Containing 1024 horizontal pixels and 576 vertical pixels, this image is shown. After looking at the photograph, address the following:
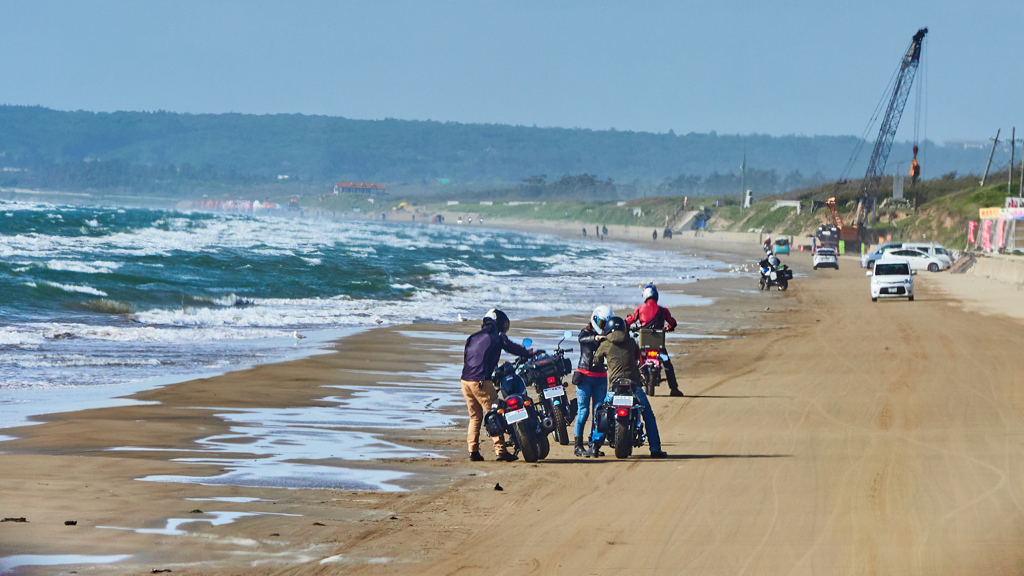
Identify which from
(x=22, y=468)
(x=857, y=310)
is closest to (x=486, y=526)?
(x=22, y=468)

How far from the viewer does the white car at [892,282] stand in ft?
130

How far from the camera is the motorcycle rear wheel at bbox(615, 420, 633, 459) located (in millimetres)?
11930

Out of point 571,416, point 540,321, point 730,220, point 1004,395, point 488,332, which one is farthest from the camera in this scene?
point 730,220

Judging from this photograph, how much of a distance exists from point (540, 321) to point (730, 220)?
135 meters

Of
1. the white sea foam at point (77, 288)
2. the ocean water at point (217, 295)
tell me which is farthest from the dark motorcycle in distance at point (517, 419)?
the white sea foam at point (77, 288)

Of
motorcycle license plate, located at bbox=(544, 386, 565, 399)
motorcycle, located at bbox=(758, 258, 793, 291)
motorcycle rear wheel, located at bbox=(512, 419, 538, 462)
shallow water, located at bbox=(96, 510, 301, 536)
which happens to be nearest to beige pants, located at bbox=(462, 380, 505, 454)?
motorcycle rear wheel, located at bbox=(512, 419, 538, 462)

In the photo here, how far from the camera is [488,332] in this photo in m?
11.8

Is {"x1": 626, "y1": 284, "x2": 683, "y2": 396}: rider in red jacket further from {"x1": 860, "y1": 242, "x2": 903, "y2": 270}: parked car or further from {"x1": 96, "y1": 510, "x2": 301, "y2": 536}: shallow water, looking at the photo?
{"x1": 860, "y1": 242, "x2": 903, "y2": 270}: parked car

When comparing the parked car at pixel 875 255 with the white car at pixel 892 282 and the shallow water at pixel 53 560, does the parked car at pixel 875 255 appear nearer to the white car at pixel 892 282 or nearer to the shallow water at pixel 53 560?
the white car at pixel 892 282

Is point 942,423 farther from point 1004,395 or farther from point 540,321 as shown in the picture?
point 540,321

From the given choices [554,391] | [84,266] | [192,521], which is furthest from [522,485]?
[84,266]

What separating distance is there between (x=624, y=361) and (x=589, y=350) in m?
0.45

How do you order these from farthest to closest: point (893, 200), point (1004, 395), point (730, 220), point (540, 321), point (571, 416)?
point (730, 220) < point (893, 200) < point (540, 321) < point (1004, 395) < point (571, 416)

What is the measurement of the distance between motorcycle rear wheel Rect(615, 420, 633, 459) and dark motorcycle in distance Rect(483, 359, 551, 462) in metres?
0.77
